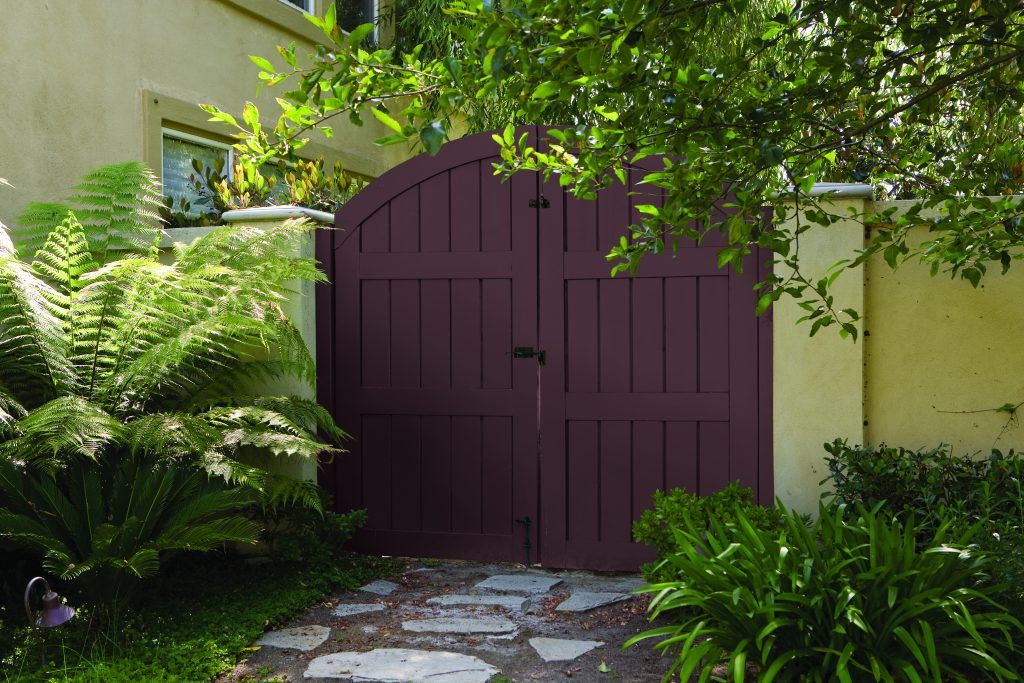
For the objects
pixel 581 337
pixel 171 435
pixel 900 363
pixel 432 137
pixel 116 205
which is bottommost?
pixel 171 435

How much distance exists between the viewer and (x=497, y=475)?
214 inches

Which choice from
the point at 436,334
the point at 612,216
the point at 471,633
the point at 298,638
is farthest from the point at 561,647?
the point at 612,216

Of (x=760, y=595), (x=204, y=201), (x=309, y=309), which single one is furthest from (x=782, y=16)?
(x=204, y=201)

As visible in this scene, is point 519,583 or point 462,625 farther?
point 519,583

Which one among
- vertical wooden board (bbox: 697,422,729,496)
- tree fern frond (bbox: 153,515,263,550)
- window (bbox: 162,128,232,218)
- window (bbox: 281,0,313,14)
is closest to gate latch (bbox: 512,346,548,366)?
vertical wooden board (bbox: 697,422,729,496)

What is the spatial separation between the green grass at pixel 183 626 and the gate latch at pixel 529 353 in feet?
4.45

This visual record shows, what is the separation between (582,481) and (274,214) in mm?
2222

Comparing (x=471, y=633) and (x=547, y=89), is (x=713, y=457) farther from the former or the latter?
(x=547, y=89)

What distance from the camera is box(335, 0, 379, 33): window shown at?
28.3 ft

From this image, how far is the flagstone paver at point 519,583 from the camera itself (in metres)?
4.93

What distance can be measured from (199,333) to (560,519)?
84.8 inches

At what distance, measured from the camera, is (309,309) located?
5.55 meters

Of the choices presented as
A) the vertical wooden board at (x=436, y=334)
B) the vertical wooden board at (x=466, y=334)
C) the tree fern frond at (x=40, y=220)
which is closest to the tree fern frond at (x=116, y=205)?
the tree fern frond at (x=40, y=220)

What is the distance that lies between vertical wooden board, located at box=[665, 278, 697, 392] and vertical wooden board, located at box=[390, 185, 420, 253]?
4.68 feet
